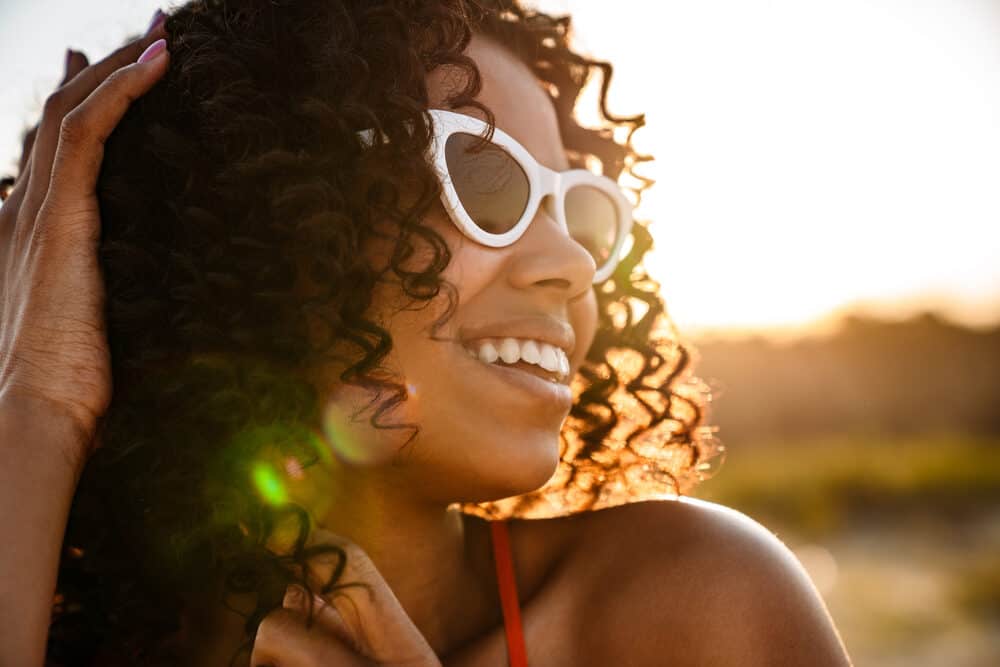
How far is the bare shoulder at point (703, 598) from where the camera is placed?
2002 millimetres

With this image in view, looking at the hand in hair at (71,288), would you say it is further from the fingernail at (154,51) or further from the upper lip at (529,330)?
the upper lip at (529,330)

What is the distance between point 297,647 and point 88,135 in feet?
4.19

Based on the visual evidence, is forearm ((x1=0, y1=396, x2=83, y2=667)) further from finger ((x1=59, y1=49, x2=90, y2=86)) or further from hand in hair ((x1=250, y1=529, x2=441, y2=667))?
finger ((x1=59, y1=49, x2=90, y2=86))

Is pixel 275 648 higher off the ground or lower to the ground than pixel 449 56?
lower

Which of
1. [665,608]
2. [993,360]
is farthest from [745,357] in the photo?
[665,608]

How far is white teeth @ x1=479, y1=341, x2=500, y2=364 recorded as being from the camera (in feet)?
6.54

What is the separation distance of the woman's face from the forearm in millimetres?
616

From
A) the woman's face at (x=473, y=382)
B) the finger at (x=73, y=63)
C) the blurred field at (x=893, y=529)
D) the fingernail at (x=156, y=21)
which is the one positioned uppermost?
the fingernail at (x=156, y=21)

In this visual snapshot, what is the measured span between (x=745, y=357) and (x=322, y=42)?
53.6ft

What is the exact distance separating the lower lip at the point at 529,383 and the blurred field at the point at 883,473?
17.5ft

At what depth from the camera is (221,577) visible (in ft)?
7.39

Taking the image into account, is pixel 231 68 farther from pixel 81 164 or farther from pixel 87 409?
pixel 87 409

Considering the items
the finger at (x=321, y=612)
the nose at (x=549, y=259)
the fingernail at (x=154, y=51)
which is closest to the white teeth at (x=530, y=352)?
the nose at (x=549, y=259)

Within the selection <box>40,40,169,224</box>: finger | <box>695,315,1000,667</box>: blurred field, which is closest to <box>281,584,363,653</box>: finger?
<box>40,40,169,224</box>: finger
